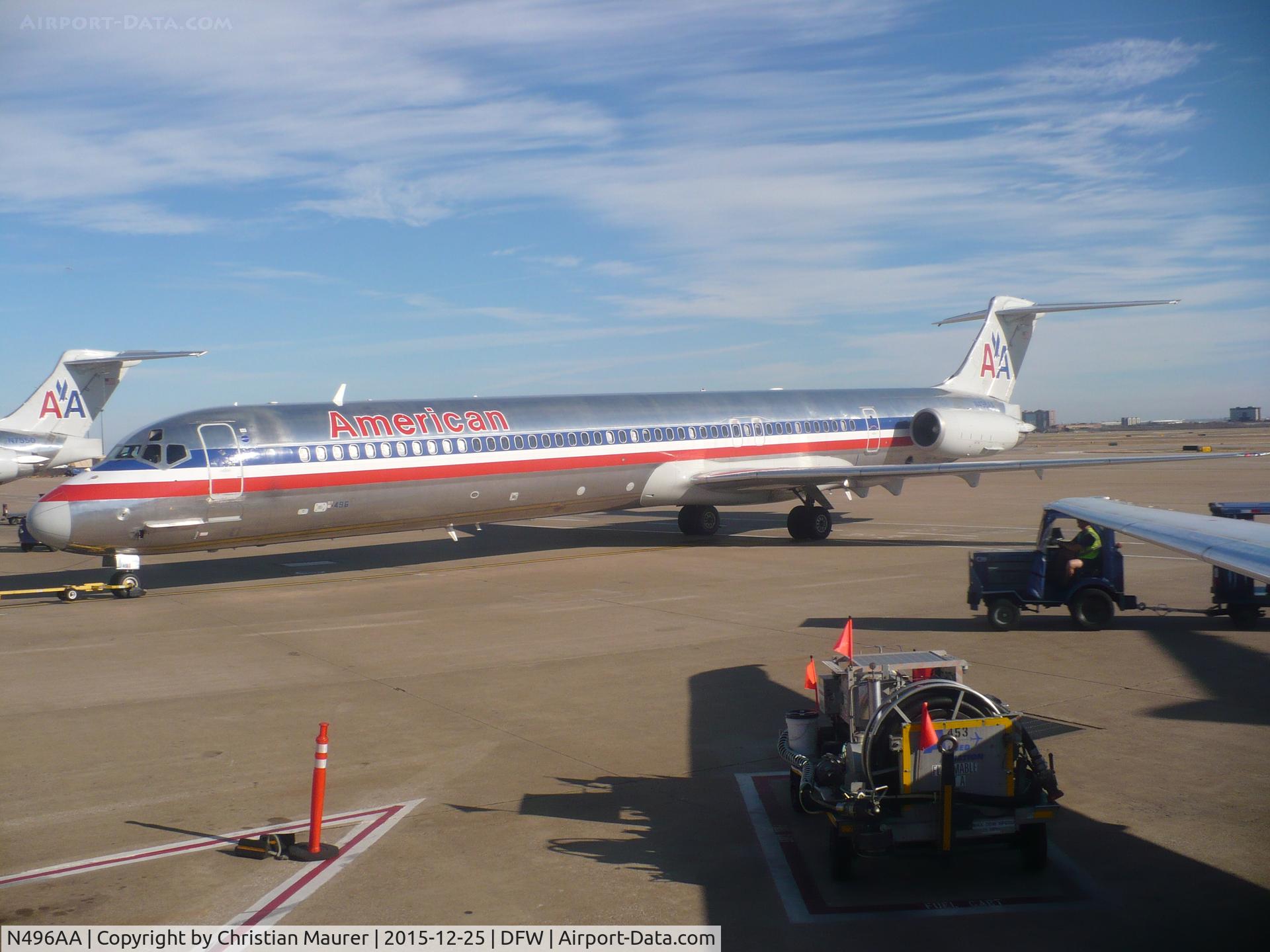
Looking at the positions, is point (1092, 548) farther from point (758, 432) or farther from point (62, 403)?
point (62, 403)

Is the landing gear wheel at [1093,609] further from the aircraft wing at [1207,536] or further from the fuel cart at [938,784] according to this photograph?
the fuel cart at [938,784]

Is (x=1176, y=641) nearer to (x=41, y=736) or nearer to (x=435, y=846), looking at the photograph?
(x=435, y=846)

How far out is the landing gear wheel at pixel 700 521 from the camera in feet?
89.7

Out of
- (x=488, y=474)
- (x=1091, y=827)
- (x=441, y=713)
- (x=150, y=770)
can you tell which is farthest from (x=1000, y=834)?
(x=488, y=474)

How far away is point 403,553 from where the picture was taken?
997 inches

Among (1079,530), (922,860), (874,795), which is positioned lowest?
(922,860)

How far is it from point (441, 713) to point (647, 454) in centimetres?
1457

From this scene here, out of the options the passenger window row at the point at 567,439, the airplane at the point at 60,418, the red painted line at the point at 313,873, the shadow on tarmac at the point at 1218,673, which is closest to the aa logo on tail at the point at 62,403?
the airplane at the point at 60,418

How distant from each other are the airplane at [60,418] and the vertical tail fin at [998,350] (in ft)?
96.2

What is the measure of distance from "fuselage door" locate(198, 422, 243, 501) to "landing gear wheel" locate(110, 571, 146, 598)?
2.15 meters

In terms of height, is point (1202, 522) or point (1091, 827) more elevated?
point (1202, 522)

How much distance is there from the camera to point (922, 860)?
686cm

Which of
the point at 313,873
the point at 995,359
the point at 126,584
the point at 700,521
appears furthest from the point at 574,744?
the point at 995,359

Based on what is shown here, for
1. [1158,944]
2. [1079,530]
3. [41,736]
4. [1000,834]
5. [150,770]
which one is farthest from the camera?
[1079,530]
